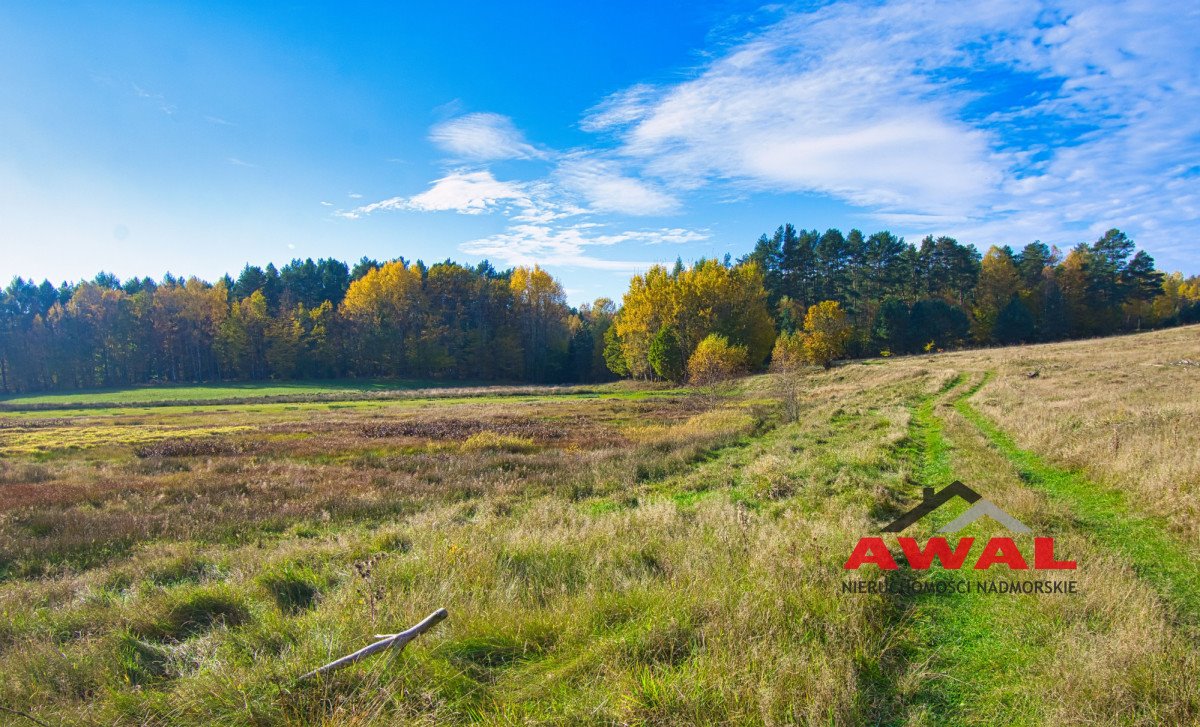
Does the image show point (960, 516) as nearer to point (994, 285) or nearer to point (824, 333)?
point (824, 333)

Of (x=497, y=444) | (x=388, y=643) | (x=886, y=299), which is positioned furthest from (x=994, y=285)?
(x=388, y=643)

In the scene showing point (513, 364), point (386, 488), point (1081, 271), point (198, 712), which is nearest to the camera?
point (198, 712)

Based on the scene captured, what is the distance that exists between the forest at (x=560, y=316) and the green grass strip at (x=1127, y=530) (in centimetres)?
5526

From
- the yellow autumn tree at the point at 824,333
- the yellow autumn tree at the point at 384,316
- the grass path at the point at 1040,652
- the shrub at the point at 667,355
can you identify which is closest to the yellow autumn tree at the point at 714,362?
the yellow autumn tree at the point at 824,333

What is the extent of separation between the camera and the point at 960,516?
7.87m

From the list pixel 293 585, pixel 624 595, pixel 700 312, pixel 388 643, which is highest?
pixel 700 312

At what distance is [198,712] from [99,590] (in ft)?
17.2

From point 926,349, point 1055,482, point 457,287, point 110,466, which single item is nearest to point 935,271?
point 926,349

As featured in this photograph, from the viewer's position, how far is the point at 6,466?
1902 cm

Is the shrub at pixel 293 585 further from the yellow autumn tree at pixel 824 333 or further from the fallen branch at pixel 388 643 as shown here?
the yellow autumn tree at pixel 824 333

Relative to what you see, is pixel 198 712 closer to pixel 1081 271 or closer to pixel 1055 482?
pixel 1055 482

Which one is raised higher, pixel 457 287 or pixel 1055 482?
pixel 457 287

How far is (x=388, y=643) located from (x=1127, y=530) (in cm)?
926

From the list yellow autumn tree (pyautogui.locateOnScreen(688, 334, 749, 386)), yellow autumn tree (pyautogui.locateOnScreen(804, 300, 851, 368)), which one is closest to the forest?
yellow autumn tree (pyautogui.locateOnScreen(804, 300, 851, 368))
